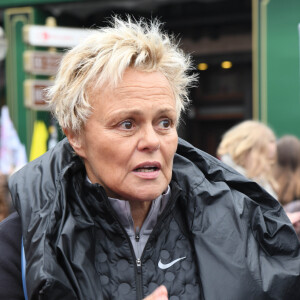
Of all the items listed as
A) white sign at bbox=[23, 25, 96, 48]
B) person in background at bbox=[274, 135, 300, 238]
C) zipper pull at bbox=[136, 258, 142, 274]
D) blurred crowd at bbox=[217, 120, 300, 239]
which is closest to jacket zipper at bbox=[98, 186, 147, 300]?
zipper pull at bbox=[136, 258, 142, 274]

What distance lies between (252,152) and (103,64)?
9.03ft

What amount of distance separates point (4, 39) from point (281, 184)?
214 inches

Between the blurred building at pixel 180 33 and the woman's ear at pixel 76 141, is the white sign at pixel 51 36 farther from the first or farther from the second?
the woman's ear at pixel 76 141

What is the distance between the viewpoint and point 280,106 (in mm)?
7074

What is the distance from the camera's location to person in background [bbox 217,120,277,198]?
4.11m

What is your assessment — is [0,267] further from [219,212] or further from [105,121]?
[219,212]

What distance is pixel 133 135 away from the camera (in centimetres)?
159

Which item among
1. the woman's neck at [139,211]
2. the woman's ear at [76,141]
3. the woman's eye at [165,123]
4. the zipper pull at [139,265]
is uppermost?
the woman's eye at [165,123]

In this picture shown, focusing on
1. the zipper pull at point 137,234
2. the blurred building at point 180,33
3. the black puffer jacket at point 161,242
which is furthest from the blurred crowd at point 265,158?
the blurred building at point 180,33

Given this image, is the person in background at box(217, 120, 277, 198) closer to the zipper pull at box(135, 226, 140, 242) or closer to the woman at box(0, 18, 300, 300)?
the woman at box(0, 18, 300, 300)

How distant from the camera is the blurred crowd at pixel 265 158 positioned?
412 cm

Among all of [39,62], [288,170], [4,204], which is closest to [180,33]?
[39,62]

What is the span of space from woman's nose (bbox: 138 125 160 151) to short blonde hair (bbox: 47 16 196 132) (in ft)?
0.54

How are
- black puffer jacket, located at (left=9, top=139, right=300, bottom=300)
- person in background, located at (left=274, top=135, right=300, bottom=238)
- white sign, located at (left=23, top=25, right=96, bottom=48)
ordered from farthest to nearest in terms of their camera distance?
white sign, located at (left=23, top=25, right=96, bottom=48) < person in background, located at (left=274, top=135, right=300, bottom=238) < black puffer jacket, located at (left=9, top=139, right=300, bottom=300)
